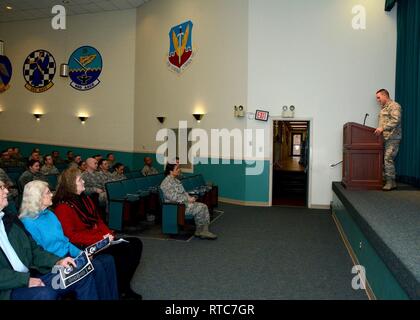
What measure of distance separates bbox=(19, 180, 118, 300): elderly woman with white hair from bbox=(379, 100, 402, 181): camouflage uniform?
14.4ft

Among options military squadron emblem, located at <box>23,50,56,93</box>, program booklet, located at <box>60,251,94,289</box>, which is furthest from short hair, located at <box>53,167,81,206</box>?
military squadron emblem, located at <box>23,50,56,93</box>

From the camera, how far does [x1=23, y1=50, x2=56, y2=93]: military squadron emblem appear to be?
35.8 feet

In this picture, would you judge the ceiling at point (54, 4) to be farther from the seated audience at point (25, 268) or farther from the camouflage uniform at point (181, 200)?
the seated audience at point (25, 268)

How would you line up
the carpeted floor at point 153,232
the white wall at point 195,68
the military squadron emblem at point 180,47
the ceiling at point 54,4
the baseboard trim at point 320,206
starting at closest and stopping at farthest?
1. the carpeted floor at point 153,232
2. the baseboard trim at point 320,206
3. the white wall at point 195,68
4. the military squadron emblem at point 180,47
5. the ceiling at point 54,4

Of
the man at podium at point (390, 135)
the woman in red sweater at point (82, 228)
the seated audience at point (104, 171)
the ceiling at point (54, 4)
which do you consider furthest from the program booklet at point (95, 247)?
the ceiling at point (54, 4)

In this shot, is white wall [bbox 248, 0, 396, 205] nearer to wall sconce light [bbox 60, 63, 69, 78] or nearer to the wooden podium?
the wooden podium

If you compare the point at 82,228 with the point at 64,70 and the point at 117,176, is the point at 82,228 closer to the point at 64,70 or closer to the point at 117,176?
the point at 117,176

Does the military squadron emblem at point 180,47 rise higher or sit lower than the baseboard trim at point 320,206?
higher

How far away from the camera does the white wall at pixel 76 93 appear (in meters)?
10.0

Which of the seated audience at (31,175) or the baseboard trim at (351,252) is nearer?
the baseboard trim at (351,252)

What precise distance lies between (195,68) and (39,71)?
20.3 ft

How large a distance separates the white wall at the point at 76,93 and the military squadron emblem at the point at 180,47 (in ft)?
6.04
